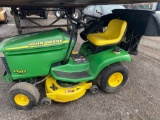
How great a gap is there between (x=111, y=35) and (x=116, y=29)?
13 cm

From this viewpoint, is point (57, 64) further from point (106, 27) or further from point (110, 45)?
point (106, 27)

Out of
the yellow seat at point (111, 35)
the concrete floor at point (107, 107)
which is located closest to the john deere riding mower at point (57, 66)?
the yellow seat at point (111, 35)

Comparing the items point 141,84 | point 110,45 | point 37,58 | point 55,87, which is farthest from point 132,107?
point 37,58

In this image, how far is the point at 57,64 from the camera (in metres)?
2.27

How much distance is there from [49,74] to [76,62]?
449 mm

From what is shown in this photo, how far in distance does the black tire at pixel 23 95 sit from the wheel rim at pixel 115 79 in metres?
1.15

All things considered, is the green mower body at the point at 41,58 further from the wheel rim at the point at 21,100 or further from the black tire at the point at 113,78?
the wheel rim at the point at 21,100

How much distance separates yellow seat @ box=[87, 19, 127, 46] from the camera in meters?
2.45

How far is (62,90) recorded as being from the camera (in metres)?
2.23

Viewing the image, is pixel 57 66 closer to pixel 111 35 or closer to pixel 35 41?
pixel 35 41

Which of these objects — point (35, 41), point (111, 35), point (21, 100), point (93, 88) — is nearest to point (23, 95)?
point (21, 100)

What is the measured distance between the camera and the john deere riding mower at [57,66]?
207cm

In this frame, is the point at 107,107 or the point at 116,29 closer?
the point at 107,107

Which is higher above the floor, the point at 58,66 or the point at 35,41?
the point at 35,41
